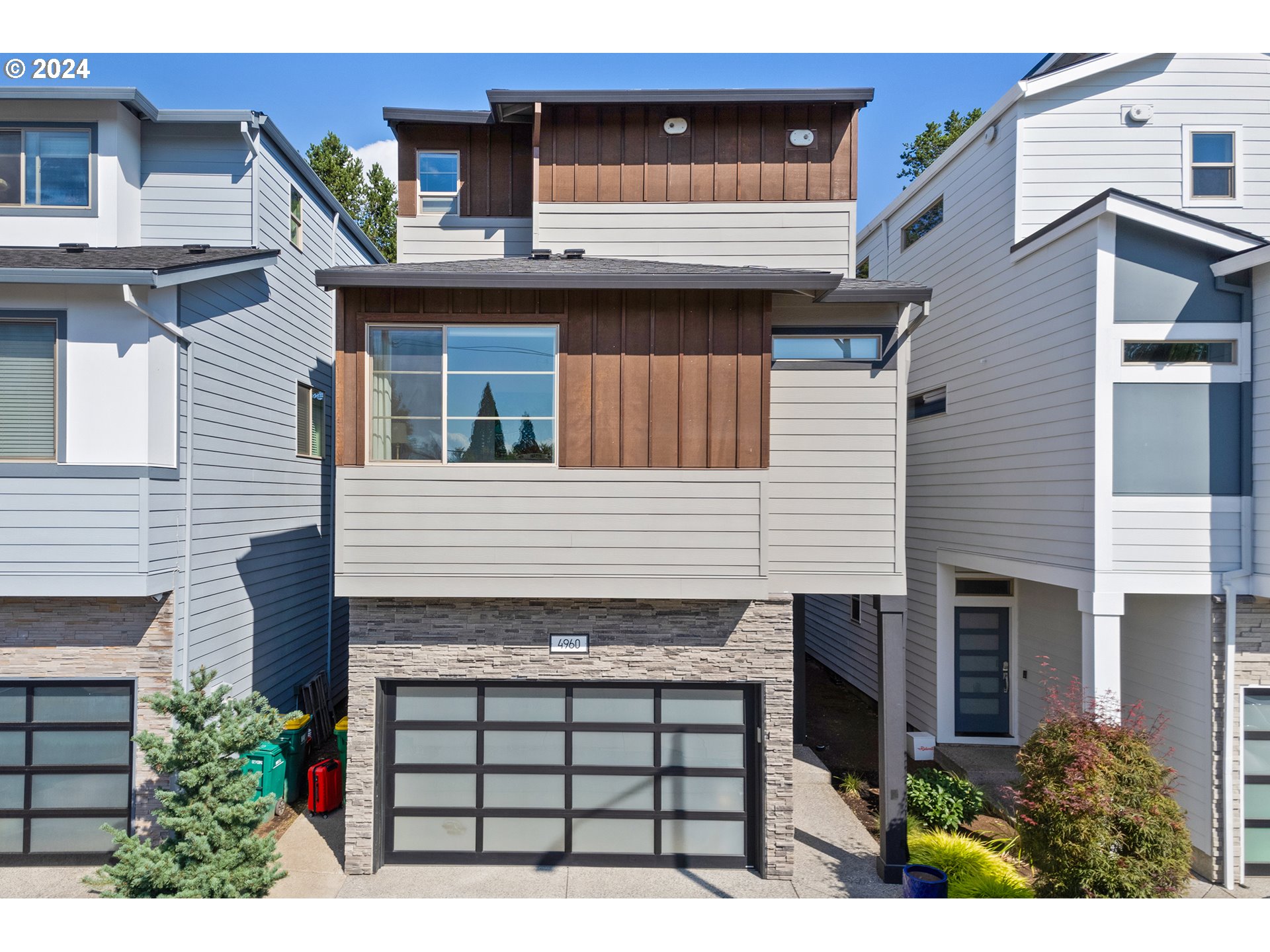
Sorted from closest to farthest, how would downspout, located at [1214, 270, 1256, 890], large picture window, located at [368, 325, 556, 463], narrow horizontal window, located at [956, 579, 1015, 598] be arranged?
large picture window, located at [368, 325, 556, 463] < downspout, located at [1214, 270, 1256, 890] < narrow horizontal window, located at [956, 579, 1015, 598]

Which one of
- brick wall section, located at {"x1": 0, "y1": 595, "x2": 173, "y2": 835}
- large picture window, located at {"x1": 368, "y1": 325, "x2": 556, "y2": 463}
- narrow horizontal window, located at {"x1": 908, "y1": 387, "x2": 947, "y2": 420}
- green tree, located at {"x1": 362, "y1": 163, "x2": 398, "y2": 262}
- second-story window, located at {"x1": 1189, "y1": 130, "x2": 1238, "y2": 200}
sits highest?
green tree, located at {"x1": 362, "y1": 163, "x2": 398, "y2": 262}

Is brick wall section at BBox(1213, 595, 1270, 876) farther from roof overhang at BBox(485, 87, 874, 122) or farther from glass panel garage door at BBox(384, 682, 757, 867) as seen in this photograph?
roof overhang at BBox(485, 87, 874, 122)

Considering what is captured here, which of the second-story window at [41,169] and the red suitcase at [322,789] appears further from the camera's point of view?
the second-story window at [41,169]

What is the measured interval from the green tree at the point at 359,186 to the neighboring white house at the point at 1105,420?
18.9 meters

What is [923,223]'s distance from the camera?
1247cm

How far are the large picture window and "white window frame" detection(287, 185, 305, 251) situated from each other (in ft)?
16.3

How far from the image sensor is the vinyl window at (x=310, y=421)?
11078 millimetres

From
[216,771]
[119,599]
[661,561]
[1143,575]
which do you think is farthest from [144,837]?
[1143,575]

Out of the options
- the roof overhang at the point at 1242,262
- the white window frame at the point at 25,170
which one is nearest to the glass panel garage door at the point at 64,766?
the white window frame at the point at 25,170

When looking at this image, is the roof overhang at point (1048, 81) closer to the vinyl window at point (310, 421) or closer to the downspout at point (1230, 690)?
the downspout at point (1230, 690)

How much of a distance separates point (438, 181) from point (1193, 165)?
9.52 metres

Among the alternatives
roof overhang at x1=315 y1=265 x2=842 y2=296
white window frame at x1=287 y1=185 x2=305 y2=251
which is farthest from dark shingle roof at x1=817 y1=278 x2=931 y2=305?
white window frame at x1=287 y1=185 x2=305 y2=251

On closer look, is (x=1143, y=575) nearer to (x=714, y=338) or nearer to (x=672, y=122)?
(x=714, y=338)

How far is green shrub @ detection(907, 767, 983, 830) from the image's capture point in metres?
7.94
